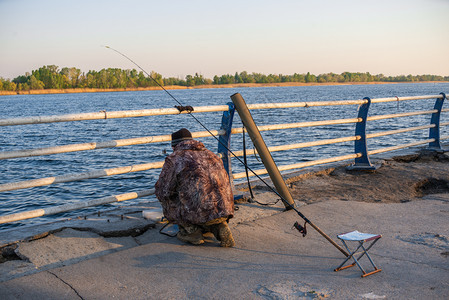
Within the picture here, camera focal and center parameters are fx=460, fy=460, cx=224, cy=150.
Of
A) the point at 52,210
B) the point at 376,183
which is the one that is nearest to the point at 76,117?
the point at 52,210

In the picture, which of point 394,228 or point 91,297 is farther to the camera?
point 394,228

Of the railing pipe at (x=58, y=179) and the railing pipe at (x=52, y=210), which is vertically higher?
the railing pipe at (x=58, y=179)

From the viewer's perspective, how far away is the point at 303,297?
3.14m

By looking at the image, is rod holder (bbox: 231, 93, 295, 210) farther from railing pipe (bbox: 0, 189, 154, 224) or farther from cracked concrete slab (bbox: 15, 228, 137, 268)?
cracked concrete slab (bbox: 15, 228, 137, 268)

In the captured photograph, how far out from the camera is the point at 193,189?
4180 millimetres

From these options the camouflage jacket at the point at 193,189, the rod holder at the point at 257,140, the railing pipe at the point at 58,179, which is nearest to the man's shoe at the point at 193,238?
Answer: the camouflage jacket at the point at 193,189

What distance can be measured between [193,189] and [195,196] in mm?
66

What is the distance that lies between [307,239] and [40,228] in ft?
8.54

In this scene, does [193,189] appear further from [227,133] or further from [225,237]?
[227,133]

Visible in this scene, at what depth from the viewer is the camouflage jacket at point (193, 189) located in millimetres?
4180

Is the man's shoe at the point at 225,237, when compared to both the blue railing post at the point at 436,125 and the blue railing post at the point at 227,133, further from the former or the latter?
the blue railing post at the point at 436,125

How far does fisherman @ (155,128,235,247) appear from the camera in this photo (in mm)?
4180

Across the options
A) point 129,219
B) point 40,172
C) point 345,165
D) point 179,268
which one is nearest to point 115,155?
point 40,172

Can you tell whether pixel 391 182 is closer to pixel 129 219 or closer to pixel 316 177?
pixel 316 177
